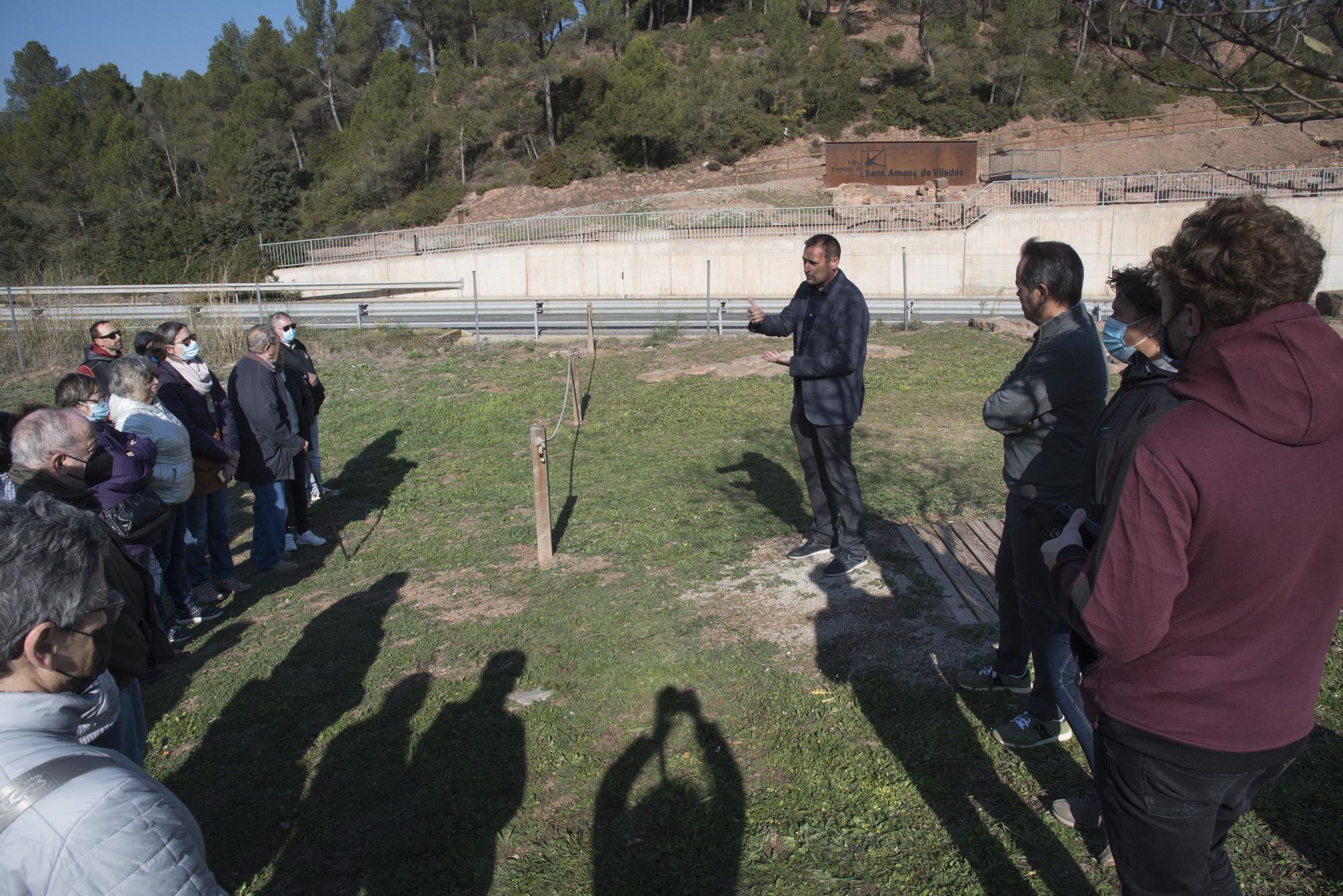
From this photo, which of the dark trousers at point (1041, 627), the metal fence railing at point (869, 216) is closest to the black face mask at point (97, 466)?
the dark trousers at point (1041, 627)

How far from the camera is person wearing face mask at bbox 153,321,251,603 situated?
641 centimetres

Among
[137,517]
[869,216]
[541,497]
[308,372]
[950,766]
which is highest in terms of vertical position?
[869,216]

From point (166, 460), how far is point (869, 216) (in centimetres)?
2914

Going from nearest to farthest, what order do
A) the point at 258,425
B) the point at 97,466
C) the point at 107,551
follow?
the point at 107,551 → the point at 97,466 → the point at 258,425

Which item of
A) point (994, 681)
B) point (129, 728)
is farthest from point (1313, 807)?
point (129, 728)

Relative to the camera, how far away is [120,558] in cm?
310

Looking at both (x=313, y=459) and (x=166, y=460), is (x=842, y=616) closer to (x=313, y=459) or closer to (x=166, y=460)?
(x=166, y=460)

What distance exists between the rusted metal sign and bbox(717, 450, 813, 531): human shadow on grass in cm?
3584

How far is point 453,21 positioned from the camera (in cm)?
7775

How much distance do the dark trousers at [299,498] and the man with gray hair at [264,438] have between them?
1.06 feet

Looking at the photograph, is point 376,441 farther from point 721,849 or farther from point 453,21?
point 453,21

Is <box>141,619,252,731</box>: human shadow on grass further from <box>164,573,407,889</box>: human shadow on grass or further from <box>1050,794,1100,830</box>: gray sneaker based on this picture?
<box>1050,794,1100,830</box>: gray sneaker

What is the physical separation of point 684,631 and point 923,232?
93.7 feet

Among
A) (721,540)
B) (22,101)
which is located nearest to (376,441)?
(721,540)
